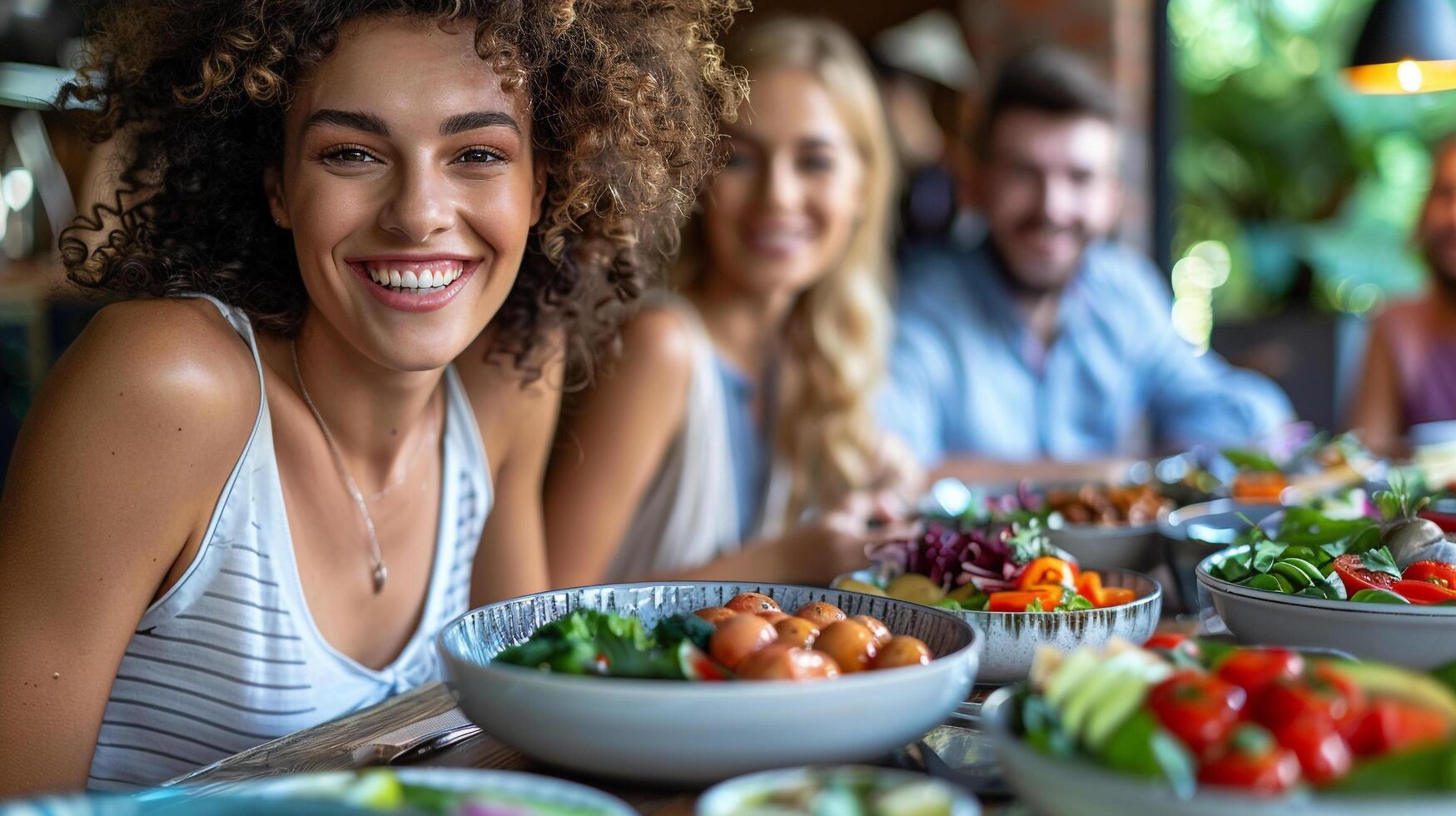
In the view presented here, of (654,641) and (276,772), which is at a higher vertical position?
(654,641)

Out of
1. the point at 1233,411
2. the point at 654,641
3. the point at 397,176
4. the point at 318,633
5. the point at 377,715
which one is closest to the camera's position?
the point at 654,641

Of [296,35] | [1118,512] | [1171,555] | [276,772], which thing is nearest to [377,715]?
[276,772]

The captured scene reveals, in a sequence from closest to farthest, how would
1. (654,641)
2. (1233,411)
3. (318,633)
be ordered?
1. (654,641)
2. (318,633)
3. (1233,411)

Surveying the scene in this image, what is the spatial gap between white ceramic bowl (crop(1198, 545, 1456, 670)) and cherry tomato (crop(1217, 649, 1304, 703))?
23 cm

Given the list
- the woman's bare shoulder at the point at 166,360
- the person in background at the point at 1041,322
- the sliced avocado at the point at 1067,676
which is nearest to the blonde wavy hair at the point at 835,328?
the person in background at the point at 1041,322

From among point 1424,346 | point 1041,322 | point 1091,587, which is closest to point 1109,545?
point 1091,587

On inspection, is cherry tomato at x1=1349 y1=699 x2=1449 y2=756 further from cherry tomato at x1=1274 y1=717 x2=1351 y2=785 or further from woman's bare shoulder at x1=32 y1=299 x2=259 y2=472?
woman's bare shoulder at x1=32 y1=299 x2=259 y2=472

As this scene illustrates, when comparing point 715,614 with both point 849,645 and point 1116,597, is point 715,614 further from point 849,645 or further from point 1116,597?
point 1116,597

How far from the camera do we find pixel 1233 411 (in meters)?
3.27

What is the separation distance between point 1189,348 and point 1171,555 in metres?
2.62

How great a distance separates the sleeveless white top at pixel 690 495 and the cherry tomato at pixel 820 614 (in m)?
1.34

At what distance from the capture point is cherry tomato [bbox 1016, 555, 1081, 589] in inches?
42.6

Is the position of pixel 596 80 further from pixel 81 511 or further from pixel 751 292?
pixel 751 292

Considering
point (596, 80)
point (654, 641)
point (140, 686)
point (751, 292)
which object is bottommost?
point (140, 686)
